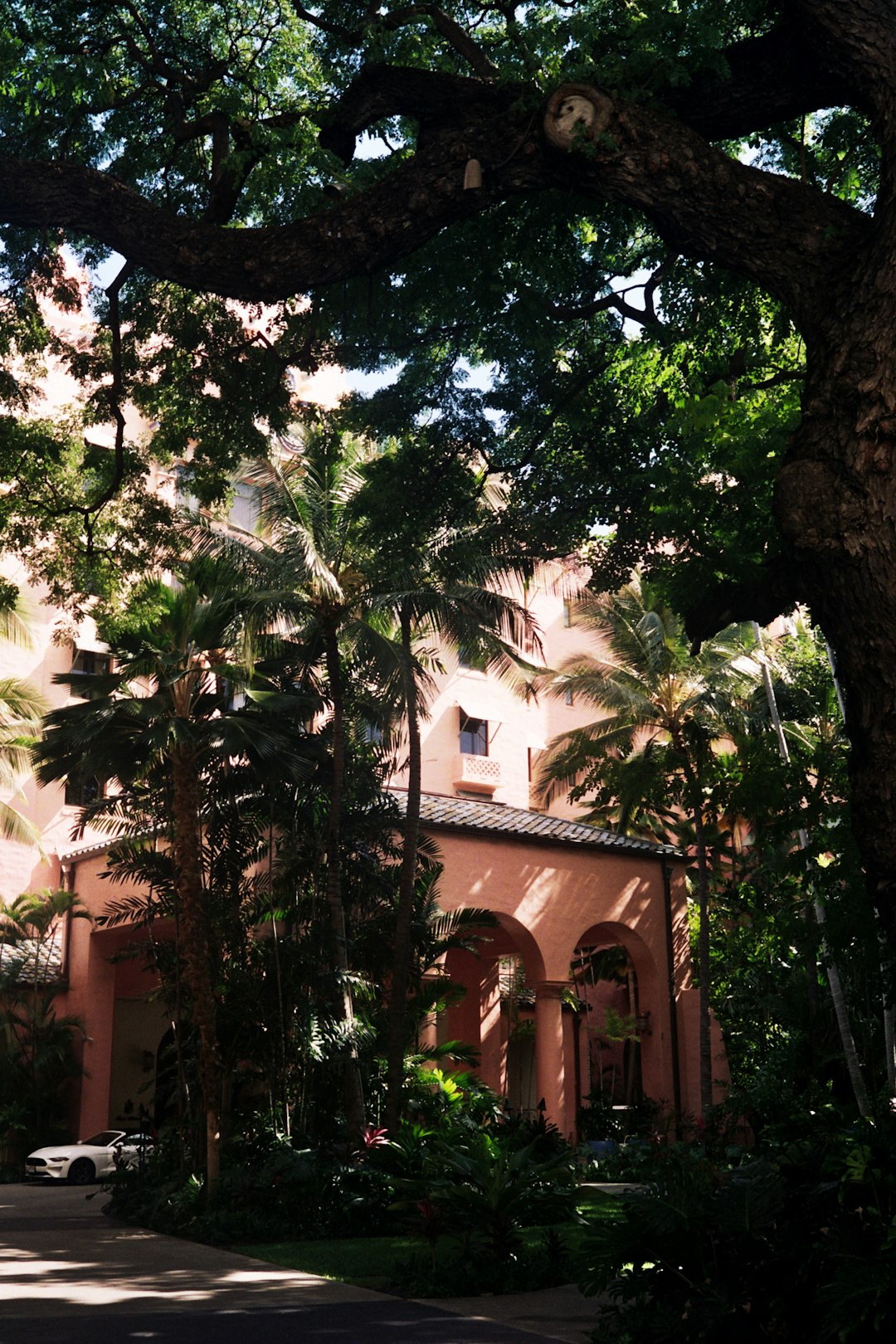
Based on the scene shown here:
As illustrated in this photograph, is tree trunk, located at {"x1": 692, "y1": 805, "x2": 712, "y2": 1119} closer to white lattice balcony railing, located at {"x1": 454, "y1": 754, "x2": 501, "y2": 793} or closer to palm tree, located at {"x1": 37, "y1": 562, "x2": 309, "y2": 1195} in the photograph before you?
palm tree, located at {"x1": 37, "y1": 562, "x2": 309, "y2": 1195}

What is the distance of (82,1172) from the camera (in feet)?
77.1

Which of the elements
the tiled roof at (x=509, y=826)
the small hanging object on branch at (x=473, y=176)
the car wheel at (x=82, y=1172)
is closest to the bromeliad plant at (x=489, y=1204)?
the small hanging object on branch at (x=473, y=176)

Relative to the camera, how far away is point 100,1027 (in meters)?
26.1

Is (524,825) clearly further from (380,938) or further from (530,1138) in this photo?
(530,1138)

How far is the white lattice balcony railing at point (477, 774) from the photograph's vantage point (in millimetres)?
34438

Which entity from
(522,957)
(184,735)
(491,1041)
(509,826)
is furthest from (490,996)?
(184,735)

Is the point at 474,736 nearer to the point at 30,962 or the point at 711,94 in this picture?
the point at 30,962

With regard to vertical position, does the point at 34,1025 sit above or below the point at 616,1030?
above

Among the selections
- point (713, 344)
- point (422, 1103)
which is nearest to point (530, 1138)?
point (422, 1103)

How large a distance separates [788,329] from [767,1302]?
6.96 meters

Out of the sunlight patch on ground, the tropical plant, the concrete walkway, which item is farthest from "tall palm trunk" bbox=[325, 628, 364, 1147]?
the tropical plant

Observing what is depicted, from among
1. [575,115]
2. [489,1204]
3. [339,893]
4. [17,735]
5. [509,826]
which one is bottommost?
[489,1204]

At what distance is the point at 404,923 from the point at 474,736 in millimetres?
18493

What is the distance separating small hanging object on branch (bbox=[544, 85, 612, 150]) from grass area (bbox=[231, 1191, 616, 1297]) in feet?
25.8
